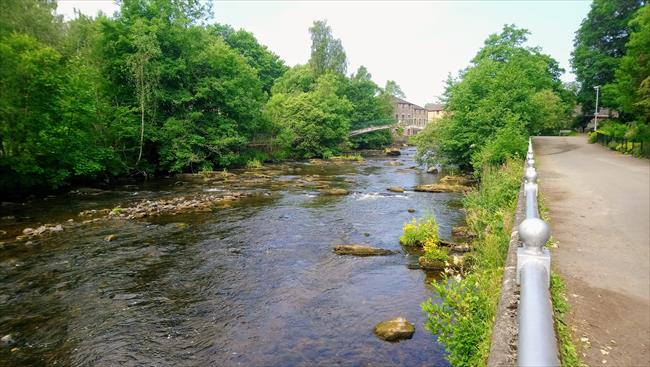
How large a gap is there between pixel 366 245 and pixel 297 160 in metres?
31.6

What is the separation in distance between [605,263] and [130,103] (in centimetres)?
2954

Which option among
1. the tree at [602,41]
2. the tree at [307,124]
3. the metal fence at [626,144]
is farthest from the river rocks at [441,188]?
the tree at [602,41]

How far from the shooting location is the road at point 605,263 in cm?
371

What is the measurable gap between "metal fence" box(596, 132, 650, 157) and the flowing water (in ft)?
48.5

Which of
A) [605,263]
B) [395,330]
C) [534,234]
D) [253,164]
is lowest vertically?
[395,330]

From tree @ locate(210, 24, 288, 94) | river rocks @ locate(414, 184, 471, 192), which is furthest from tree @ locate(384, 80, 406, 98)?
river rocks @ locate(414, 184, 471, 192)

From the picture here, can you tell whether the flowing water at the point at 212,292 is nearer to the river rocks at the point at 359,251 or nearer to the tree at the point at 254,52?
the river rocks at the point at 359,251

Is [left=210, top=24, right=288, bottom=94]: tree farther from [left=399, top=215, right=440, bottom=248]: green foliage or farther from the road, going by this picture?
the road

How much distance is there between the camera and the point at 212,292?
8.82 metres

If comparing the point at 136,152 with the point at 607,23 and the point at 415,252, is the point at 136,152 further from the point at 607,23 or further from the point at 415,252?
the point at 607,23

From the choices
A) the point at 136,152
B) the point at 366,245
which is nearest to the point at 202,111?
the point at 136,152

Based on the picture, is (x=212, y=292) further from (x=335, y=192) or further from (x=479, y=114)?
(x=479, y=114)

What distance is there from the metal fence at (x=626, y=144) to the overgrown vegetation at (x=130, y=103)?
26.4 m

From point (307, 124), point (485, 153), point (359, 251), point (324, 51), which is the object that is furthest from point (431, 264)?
point (324, 51)
